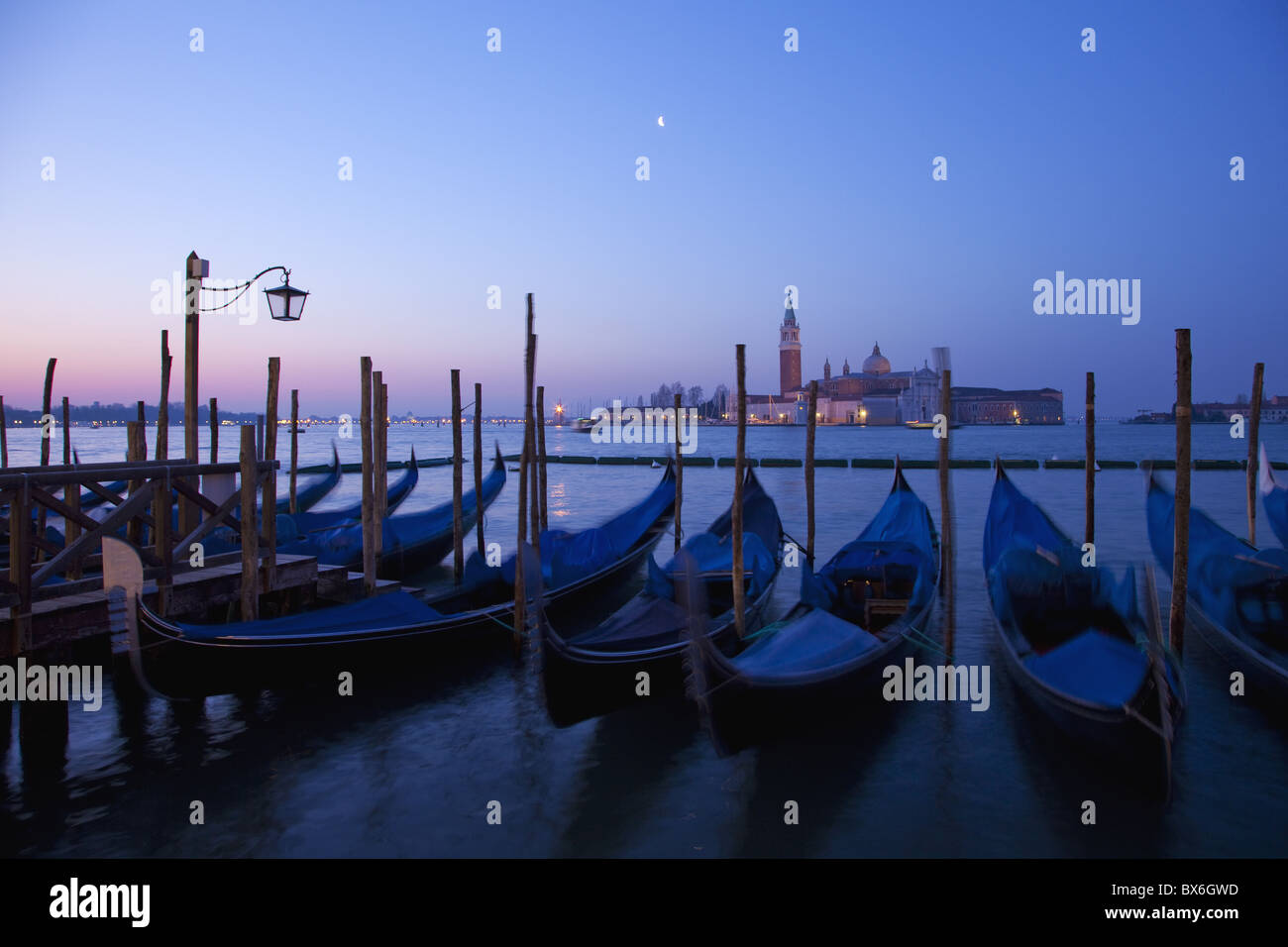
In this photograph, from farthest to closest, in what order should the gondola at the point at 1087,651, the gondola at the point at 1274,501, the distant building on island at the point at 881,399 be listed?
the distant building on island at the point at 881,399
the gondola at the point at 1274,501
the gondola at the point at 1087,651

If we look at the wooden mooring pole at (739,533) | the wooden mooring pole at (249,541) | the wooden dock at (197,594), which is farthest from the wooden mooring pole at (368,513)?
the wooden mooring pole at (739,533)

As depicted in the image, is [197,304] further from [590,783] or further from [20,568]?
[590,783]

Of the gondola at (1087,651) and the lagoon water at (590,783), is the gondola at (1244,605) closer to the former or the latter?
the lagoon water at (590,783)

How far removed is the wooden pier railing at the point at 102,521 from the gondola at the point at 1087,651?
462cm

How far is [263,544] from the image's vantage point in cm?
552

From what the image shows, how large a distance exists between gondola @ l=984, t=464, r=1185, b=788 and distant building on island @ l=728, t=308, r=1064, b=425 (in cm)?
8824

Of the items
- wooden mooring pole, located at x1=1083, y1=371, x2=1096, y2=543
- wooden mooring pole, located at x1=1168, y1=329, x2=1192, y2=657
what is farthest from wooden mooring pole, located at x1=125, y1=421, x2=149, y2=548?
wooden mooring pole, located at x1=1083, y1=371, x2=1096, y2=543

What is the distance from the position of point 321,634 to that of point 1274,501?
9.02 meters

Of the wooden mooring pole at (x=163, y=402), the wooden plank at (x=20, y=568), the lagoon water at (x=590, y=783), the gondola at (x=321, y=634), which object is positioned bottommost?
the lagoon water at (x=590, y=783)

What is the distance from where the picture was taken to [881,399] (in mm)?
96125

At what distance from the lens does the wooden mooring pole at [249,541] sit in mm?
4816
